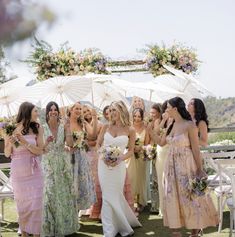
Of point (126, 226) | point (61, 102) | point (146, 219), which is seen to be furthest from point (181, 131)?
point (61, 102)

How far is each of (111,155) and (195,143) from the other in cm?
120

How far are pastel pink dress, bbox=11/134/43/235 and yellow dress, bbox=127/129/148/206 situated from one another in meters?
2.66

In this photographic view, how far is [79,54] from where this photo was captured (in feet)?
30.9

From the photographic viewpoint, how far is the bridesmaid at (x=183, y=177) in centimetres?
499

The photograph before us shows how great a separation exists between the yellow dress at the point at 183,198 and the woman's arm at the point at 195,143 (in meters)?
0.05

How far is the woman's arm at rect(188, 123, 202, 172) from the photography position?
4943 mm

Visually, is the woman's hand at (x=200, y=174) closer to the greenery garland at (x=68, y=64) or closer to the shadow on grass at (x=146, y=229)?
the shadow on grass at (x=146, y=229)

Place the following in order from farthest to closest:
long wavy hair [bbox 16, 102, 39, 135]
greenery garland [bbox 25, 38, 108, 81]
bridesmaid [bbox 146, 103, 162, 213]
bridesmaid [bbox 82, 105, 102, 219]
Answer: greenery garland [bbox 25, 38, 108, 81] → bridesmaid [bbox 146, 103, 162, 213] → bridesmaid [bbox 82, 105, 102, 219] → long wavy hair [bbox 16, 102, 39, 135]

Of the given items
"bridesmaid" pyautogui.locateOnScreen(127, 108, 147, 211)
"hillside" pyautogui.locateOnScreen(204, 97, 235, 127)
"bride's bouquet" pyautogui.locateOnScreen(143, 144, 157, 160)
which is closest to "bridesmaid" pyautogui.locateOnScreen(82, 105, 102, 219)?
"bridesmaid" pyautogui.locateOnScreen(127, 108, 147, 211)

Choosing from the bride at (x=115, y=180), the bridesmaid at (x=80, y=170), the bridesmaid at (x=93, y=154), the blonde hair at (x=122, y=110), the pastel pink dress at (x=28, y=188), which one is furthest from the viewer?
the bridesmaid at (x=93, y=154)

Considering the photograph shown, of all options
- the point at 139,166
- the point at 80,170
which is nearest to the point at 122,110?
the point at 80,170

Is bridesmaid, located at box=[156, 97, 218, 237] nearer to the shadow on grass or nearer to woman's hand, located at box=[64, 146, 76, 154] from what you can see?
the shadow on grass

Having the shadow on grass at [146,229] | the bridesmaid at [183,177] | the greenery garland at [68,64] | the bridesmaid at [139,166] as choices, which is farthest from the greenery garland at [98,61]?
the bridesmaid at [183,177]

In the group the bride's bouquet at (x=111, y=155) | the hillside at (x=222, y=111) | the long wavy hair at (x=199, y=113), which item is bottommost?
the bride's bouquet at (x=111, y=155)
